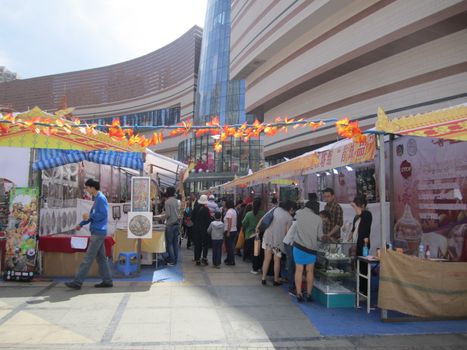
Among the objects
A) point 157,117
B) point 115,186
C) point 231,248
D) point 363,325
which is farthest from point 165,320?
point 157,117

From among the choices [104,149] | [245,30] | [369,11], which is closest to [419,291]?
[104,149]

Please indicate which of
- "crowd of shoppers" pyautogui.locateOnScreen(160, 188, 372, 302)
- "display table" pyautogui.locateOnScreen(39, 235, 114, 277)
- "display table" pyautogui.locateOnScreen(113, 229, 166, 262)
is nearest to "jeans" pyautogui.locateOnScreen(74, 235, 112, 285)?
"display table" pyautogui.locateOnScreen(39, 235, 114, 277)

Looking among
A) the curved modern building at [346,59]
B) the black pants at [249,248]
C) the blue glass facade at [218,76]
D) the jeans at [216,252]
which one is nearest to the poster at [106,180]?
the jeans at [216,252]

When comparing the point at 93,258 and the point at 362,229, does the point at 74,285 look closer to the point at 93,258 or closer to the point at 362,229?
the point at 93,258

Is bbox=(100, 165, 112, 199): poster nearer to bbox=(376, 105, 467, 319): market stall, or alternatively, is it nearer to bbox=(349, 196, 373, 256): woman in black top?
bbox=(349, 196, 373, 256): woman in black top

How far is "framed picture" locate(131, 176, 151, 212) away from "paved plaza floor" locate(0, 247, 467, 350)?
1.67 meters

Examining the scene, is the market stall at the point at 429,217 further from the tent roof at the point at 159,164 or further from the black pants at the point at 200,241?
the tent roof at the point at 159,164

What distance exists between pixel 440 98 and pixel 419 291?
11909 millimetres

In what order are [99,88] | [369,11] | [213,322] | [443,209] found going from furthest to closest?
[99,88], [369,11], [443,209], [213,322]

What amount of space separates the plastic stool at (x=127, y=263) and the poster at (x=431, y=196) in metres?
5.43

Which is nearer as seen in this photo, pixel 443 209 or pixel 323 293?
pixel 323 293

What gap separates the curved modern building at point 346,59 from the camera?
15562 millimetres

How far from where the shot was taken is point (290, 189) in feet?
55.7

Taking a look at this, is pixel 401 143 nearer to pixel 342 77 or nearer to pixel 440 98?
pixel 440 98
